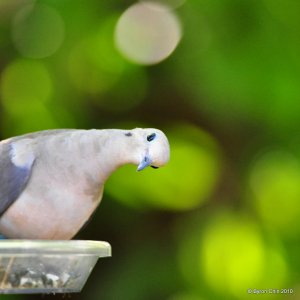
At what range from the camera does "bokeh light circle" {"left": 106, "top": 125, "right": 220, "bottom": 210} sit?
2.78m

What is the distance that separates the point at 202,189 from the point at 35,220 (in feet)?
3.58

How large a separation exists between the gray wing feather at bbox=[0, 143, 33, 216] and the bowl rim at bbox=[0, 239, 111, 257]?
0.33m

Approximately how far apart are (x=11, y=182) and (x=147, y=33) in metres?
1.15

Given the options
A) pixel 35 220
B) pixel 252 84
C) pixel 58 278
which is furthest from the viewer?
pixel 252 84

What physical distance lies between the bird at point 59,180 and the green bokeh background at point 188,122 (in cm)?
88

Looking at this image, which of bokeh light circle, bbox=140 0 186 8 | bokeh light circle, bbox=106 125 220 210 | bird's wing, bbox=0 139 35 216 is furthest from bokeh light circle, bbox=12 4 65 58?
bird's wing, bbox=0 139 35 216

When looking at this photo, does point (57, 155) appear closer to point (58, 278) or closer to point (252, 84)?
point (58, 278)

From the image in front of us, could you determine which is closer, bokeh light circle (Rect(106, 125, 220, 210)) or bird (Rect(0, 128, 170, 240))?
bird (Rect(0, 128, 170, 240))

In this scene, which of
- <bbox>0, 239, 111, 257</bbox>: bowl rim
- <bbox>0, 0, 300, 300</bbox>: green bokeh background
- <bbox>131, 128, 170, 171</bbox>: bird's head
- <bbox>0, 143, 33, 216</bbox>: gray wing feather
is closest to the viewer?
<bbox>0, 239, 111, 257</bbox>: bowl rim

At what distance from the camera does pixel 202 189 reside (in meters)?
2.83

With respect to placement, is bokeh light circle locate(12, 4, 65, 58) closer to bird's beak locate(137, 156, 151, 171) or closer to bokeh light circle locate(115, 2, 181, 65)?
bokeh light circle locate(115, 2, 181, 65)

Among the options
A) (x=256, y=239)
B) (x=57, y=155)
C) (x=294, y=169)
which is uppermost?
(x=57, y=155)

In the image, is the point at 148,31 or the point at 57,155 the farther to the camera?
the point at 148,31

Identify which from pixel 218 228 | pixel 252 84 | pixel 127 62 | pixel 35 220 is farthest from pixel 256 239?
pixel 35 220
